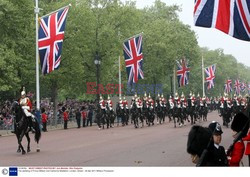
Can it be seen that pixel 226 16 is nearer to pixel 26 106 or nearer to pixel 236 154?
pixel 236 154


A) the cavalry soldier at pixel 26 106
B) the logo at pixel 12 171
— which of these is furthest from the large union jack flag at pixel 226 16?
the cavalry soldier at pixel 26 106

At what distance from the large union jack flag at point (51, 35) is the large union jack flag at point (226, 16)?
10.1m

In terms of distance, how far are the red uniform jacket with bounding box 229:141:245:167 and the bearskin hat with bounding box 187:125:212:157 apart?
1.87 ft

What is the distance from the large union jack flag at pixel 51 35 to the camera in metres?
17.0

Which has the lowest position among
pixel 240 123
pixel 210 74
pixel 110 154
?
pixel 110 154

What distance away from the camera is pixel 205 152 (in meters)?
4.73

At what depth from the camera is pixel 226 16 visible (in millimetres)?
7484

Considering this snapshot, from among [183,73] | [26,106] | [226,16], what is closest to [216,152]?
[226,16]

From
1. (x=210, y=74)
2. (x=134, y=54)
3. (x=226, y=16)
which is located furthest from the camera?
(x=134, y=54)

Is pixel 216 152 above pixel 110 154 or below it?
above

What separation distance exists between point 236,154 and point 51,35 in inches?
513

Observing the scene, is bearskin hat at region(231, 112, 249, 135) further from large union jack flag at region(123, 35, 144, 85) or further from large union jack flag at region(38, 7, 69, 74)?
large union jack flag at region(123, 35, 144, 85)

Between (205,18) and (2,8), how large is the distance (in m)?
17.5

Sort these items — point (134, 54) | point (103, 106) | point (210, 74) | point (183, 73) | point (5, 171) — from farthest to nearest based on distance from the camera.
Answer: point (103, 106) → point (134, 54) → point (183, 73) → point (210, 74) → point (5, 171)
